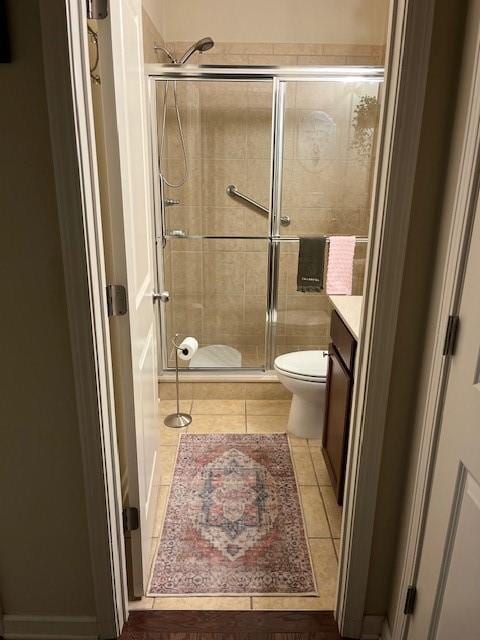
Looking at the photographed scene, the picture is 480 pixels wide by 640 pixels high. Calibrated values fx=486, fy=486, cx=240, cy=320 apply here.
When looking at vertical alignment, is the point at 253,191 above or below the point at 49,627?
above

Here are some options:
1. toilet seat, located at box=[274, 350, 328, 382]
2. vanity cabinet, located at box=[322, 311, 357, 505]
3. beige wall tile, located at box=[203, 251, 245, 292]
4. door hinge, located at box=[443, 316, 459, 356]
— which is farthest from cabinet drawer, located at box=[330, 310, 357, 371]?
beige wall tile, located at box=[203, 251, 245, 292]

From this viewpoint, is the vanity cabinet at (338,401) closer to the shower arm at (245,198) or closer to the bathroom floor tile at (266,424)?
the bathroom floor tile at (266,424)

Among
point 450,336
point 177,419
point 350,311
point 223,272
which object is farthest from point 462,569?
point 223,272

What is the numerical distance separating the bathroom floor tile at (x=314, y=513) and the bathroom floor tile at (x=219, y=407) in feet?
2.79

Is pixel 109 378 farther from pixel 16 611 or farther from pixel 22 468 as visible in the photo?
pixel 16 611

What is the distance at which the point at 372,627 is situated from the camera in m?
1.61

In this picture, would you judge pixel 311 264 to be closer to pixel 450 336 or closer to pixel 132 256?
pixel 132 256

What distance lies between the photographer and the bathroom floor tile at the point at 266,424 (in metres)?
2.90

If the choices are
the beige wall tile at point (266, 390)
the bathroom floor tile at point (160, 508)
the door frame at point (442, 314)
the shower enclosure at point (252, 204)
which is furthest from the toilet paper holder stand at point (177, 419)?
the door frame at point (442, 314)

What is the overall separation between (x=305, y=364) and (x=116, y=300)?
1.50m

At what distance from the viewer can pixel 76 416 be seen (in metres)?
1.38

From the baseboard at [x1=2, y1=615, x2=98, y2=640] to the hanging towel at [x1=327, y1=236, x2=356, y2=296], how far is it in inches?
88.5

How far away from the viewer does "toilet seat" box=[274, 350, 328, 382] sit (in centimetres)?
257

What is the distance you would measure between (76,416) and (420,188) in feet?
3.64
